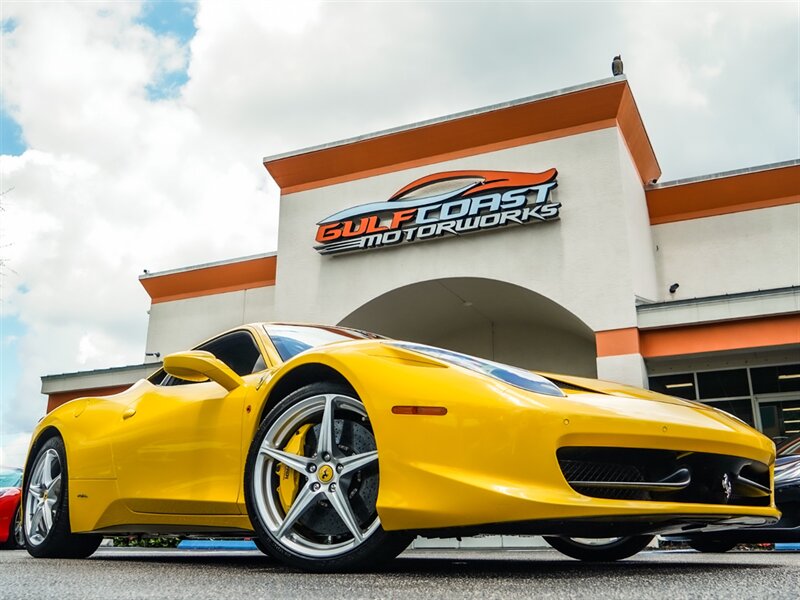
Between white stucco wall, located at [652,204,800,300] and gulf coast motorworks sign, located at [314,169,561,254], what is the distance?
3029 mm

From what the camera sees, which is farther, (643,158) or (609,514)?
(643,158)

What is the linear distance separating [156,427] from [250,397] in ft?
2.62

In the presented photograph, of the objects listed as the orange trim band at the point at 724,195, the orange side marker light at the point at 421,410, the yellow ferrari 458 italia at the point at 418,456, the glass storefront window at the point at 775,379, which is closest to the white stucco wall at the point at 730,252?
the orange trim band at the point at 724,195

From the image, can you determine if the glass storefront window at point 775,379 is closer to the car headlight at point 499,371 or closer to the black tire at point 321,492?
the car headlight at point 499,371

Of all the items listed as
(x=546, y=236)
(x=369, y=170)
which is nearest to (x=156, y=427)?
(x=546, y=236)

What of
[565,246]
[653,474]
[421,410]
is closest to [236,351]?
[421,410]

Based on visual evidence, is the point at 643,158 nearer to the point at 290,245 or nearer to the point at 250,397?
the point at 290,245

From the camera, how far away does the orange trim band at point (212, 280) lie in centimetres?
1805

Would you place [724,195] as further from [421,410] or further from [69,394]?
[69,394]

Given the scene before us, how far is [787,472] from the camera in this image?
589 cm

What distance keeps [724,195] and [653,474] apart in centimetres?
1317

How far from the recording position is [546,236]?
13.7 m

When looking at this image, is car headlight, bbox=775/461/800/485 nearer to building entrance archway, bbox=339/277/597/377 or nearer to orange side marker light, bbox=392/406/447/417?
orange side marker light, bbox=392/406/447/417

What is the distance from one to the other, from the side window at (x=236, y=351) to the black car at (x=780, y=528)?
11.5 ft
